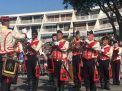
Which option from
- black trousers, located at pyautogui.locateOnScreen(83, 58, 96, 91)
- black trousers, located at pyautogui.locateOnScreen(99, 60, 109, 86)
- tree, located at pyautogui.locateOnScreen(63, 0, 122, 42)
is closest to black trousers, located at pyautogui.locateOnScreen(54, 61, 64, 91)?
black trousers, located at pyautogui.locateOnScreen(83, 58, 96, 91)

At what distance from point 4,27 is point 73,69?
4.14 meters

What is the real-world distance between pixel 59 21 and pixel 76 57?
83.3m

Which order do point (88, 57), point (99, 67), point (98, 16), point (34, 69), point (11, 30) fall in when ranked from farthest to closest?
1. point (98, 16)
2. point (99, 67)
3. point (34, 69)
4. point (88, 57)
5. point (11, 30)

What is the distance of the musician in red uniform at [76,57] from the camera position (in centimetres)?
1441

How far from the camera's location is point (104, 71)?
15.9m

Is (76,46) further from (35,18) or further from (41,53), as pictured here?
(35,18)

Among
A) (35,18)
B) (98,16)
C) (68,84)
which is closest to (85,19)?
(98,16)

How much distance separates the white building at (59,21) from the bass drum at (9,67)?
249ft

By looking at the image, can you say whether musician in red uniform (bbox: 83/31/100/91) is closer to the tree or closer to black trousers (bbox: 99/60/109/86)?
black trousers (bbox: 99/60/109/86)

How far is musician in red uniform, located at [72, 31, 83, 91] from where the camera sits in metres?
14.4

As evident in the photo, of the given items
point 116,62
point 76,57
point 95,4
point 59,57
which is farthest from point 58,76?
point 95,4

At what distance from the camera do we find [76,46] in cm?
1445

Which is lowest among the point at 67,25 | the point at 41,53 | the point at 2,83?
the point at 2,83

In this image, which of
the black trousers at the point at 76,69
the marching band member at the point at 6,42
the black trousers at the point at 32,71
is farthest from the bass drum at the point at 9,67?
the black trousers at the point at 76,69
